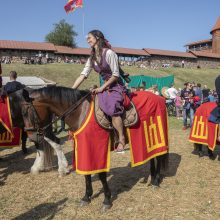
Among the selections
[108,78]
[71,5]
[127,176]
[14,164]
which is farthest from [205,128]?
[71,5]

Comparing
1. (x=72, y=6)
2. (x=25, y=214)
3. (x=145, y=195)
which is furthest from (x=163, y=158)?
(x=72, y=6)

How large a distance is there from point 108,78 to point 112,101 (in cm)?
41

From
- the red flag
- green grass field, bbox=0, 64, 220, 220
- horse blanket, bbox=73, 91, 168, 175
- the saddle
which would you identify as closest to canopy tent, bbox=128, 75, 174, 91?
the red flag

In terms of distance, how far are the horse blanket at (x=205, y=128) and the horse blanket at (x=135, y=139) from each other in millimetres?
1616

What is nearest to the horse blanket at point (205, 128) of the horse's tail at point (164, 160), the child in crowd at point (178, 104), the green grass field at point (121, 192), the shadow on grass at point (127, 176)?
the green grass field at point (121, 192)

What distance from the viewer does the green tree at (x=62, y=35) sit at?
6700 centimetres

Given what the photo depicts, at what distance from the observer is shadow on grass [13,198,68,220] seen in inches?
170

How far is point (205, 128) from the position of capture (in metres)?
6.84

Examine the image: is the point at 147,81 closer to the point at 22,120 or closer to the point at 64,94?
the point at 22,120

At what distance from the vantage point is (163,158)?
566 centimetres

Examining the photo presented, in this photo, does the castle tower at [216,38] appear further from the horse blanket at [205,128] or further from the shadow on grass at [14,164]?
the shadow on grass at [14,164]

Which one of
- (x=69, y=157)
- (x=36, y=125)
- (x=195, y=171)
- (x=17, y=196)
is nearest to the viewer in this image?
(x=36, y=125)

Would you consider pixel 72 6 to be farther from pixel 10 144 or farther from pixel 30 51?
pixel 30 51

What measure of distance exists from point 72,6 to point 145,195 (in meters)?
17.2
